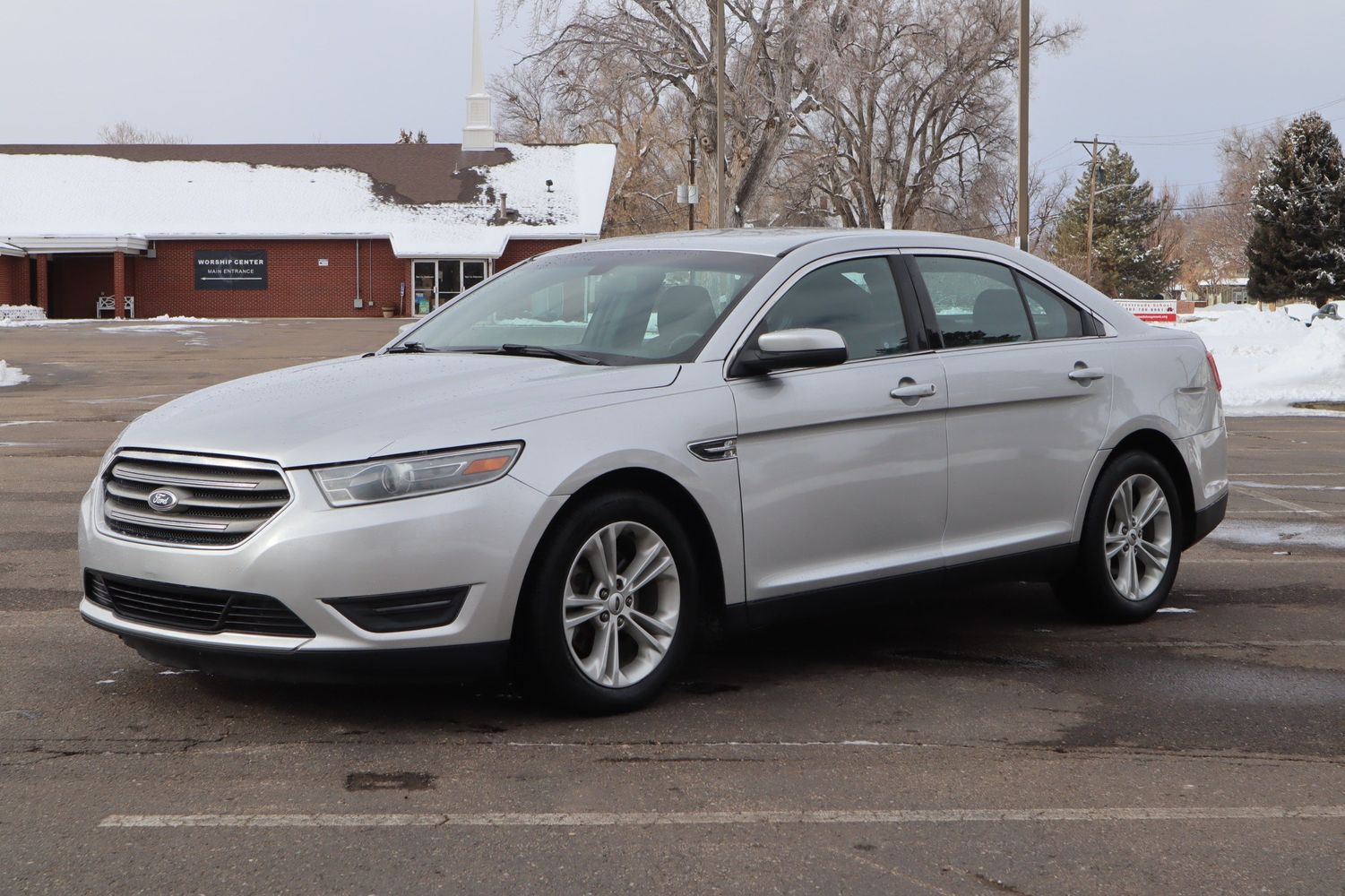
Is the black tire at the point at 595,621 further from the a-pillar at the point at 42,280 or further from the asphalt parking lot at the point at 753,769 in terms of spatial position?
the a-pillar at the point at 42,280

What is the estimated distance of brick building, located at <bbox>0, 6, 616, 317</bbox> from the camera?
52.3 m

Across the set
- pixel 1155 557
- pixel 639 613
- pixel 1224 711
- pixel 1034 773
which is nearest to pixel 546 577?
pixel 639 613

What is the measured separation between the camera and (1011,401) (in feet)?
20.6

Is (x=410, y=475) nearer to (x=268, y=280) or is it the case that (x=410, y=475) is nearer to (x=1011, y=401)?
(x=1011, y=401)

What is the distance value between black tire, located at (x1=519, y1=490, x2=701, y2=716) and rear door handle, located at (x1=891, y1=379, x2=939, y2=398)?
3.67 ft

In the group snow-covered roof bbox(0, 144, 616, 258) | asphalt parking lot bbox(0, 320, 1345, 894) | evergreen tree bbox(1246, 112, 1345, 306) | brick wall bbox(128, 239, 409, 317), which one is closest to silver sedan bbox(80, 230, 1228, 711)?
asphalt parking lot bbox(0, 320, 1345, 894)

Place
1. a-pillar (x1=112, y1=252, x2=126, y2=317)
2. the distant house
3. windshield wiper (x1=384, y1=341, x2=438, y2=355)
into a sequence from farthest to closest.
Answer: the distant house
a-pillar (x1=112, y1=252, x2=126, y2=317)
windshield wiper (x1=384, y1=341, x2=438, y2=355)

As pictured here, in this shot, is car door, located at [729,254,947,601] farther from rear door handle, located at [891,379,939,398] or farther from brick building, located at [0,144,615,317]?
brick building, located at [0,144,615,317]

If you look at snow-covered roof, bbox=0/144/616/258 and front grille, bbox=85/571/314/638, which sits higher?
snow-covered roof, bbox=0/144/616/258

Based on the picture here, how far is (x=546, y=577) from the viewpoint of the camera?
191 inches

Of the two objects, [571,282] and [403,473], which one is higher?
[571,282]

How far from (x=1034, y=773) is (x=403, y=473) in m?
2.15

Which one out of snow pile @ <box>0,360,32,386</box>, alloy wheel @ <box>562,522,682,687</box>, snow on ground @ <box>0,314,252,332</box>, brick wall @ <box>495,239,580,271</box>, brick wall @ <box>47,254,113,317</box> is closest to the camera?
alloy wheel @ <box>562,522,682,687</box>

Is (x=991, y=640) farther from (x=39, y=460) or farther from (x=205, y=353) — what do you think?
(x=205, y=353)
